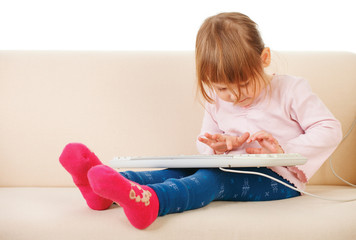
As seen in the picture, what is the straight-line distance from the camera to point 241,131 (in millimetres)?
1292

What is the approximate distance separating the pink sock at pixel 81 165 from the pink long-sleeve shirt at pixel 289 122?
45 cm

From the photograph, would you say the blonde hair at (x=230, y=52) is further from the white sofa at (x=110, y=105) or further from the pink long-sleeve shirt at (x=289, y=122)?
the white sofa at (x=110, y=105)

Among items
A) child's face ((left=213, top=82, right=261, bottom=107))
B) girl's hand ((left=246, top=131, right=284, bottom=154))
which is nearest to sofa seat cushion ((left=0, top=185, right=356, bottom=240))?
girl's hand ((left=246, top=131, right=284, bottom=154))

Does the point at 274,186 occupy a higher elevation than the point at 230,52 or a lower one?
lower

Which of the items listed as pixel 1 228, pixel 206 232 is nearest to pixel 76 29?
pixel 1 228

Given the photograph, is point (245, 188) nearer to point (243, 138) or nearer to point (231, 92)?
point (243, 138)

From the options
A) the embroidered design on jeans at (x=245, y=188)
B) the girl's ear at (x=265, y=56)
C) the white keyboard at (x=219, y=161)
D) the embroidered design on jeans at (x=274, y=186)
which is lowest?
the embroidered design on jeans at (x=274, y=186)

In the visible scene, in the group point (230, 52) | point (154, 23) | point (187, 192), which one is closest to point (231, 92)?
point (230, 52)

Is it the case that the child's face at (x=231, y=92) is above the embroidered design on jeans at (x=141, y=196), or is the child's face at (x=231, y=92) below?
above

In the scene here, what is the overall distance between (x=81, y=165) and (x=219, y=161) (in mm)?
316

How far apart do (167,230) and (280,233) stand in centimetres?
24

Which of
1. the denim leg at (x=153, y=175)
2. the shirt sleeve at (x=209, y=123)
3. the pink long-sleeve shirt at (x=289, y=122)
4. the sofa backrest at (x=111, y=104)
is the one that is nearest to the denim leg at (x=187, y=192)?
the denim leg at (x=153, y=175)

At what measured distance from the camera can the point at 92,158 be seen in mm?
962

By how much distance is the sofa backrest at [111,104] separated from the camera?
150cm
